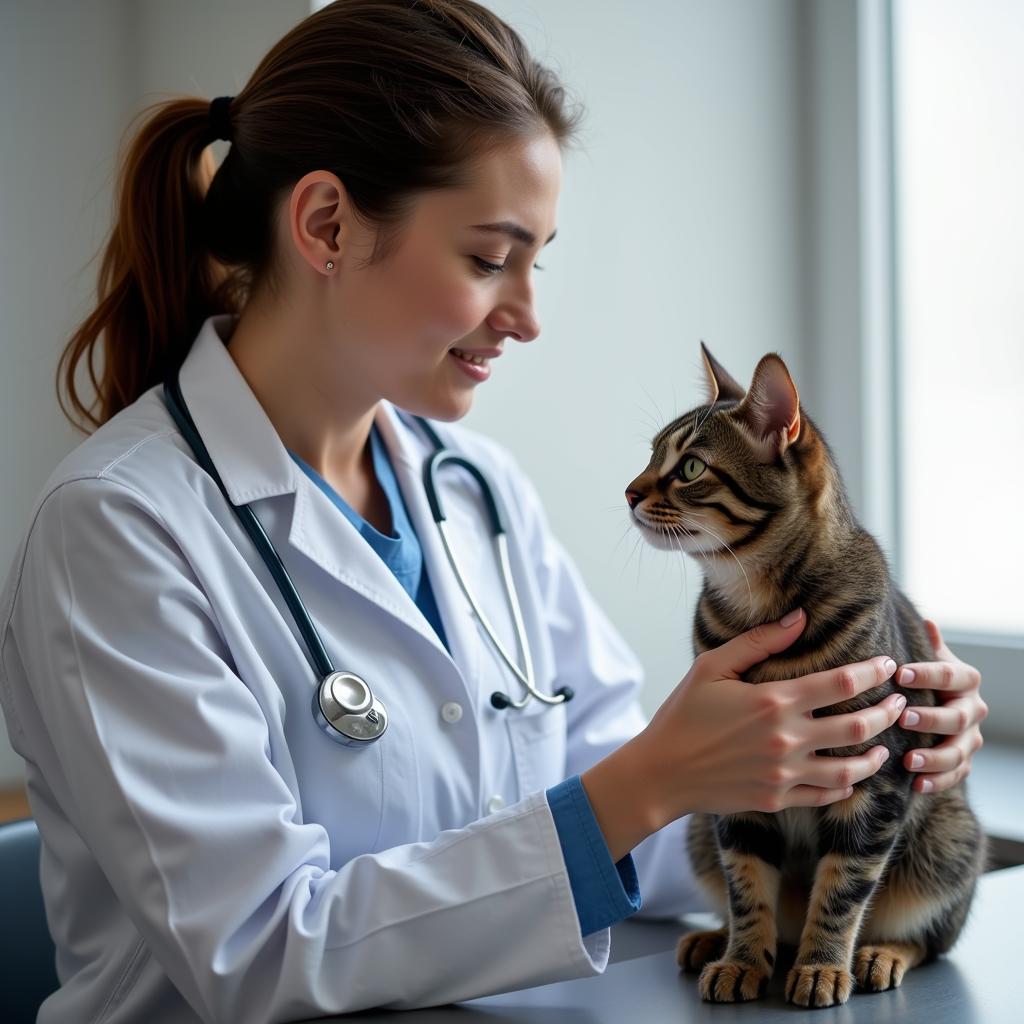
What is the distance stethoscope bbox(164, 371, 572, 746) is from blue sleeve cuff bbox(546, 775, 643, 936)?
24 centimetres

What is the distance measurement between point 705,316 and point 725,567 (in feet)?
3.28

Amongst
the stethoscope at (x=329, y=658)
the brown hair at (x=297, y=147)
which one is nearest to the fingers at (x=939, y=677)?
the stethoscope at (x=329, y=658)

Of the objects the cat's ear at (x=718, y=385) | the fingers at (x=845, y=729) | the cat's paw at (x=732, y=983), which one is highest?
the cat's ear at (x=718, y=385)

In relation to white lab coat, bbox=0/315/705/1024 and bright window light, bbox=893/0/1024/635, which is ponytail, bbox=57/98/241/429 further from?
bright window light, bbox=893/0/1024/635

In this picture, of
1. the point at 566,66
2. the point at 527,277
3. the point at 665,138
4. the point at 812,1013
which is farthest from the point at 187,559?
the point at 665,138

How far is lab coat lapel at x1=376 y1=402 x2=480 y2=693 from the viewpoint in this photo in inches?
A: 49.9

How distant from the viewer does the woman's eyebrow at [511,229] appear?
1133 mm

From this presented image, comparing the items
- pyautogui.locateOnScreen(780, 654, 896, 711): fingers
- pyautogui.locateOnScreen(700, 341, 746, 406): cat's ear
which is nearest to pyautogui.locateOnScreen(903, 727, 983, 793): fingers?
pyautogui.locateOnScreen(780, 654, 896, 711): fingers

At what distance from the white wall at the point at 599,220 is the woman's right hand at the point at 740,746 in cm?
85

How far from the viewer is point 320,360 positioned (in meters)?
1.25

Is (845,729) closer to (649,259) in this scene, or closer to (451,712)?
(451,712)

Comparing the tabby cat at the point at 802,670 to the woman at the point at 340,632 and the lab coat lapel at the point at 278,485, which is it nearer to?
the woman at the point at 340,632

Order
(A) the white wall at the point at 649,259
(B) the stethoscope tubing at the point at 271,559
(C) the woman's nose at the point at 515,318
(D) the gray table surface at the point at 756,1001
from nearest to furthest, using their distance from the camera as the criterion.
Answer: (D) the gray table surface at the point at 756,1001 → (B) the stethoscope tubing at the point at 271,559 → (C) the woman's nose at the point at 515,318 → (A) the white wall at the point at 649,259

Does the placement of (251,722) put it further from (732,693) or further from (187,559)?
(732,693)
